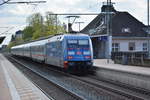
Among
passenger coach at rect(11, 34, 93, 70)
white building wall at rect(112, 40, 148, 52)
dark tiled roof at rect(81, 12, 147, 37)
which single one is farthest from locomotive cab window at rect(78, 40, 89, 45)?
dark tiled roof at rect(81, 12, 147, 37)

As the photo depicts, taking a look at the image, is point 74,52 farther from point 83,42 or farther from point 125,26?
point 125,26

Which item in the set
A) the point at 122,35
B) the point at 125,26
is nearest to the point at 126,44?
the point at 122,35

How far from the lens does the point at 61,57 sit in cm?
2500

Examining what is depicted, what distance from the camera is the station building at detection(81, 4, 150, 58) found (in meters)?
53.7

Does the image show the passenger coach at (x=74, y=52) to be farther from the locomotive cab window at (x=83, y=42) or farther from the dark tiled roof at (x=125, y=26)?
the dark tiled roof at (x=125, y=26)

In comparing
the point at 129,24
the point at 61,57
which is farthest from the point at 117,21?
the point at 61,57

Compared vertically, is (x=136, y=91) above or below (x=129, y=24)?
below

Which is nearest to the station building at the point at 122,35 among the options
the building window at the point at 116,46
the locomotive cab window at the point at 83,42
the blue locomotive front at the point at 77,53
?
the building window at the point at 116,46

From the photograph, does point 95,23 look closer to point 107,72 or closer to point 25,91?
point 107,72

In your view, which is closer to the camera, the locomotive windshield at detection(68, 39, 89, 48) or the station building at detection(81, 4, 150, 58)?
the locomotive windshield at detection(68, 39, 89, 48)

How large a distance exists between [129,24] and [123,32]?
3.34 metres

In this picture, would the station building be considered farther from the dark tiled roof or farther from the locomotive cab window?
the locomotive cab window

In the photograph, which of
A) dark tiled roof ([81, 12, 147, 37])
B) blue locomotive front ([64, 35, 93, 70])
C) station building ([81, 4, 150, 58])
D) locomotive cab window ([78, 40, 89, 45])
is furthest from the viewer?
dark tiled roof ([81, 12, 147, 37])

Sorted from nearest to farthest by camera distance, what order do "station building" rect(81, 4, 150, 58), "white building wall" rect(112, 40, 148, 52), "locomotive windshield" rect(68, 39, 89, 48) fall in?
1. "locomotive windshield" rect(68, 39, 89, 48)
2. "station building" rect(81, 4, 150, 58)
3. "white building wall" rect(112, 40, 148, 52)
